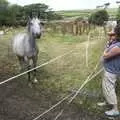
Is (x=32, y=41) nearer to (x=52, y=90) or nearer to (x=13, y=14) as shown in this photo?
(x=52, y=90)

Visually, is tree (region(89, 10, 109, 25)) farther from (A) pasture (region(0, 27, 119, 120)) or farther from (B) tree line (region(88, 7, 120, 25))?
(A) pasture (region(0, 27, 119, 120))

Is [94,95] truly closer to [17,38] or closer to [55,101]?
[55,101]

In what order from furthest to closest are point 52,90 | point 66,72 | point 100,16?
point 100,16 < point 66,72 < point 52,90

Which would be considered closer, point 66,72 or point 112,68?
point 112,68

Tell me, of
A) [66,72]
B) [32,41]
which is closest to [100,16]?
[66,72]

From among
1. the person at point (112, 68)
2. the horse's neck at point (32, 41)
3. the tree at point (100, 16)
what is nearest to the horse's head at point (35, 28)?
the horse's neck at point (32, 41)

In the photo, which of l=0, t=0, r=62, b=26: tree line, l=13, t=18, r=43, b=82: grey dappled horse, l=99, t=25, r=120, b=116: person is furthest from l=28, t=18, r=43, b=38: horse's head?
l=0, t=0, r=62, b=26: tree line

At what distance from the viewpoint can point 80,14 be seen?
83.9 ft

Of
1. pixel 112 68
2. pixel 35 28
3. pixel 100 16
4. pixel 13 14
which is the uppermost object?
pixel 35 28

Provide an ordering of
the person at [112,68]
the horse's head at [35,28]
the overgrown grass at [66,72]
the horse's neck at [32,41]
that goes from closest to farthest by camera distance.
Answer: the person at [112,68] → the overgrown grass at [66,72] → the horse's head at [35,28] → the horse's neck at [32,41]

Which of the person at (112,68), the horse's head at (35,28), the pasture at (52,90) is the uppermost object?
the horse's head at (35,28)

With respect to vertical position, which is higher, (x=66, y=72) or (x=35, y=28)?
(x=35, y=28)

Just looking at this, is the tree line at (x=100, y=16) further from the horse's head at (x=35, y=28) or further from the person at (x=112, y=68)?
the person at (x=112, y=68)

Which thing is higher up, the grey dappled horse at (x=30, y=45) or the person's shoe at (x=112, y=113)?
the grey dappled horse at (x=30, y=45)
